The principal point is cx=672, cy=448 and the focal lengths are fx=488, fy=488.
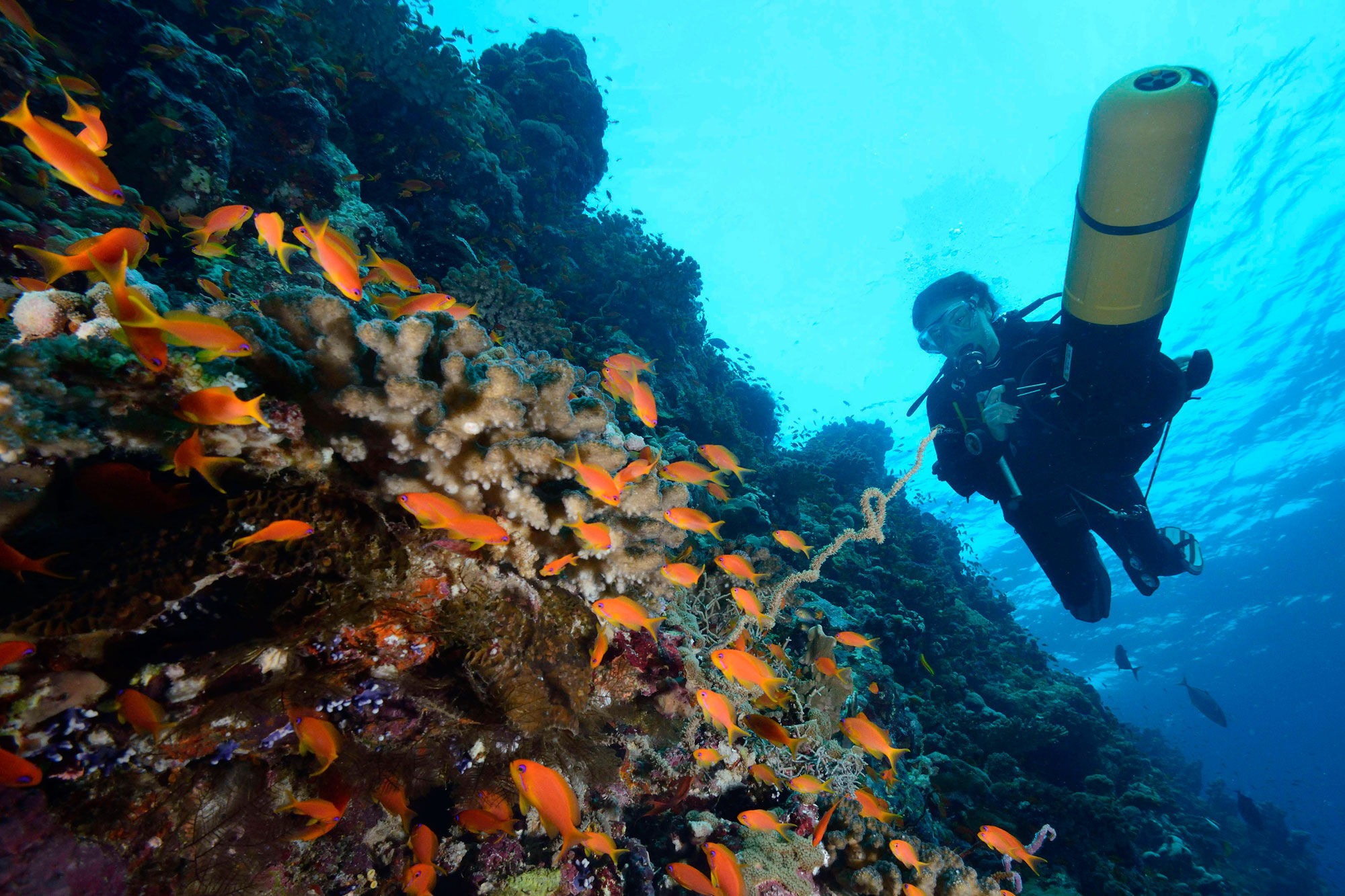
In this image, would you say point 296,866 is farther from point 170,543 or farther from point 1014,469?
point 1014,469

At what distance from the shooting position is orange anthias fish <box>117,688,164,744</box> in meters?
1.73

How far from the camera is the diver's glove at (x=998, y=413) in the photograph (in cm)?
669

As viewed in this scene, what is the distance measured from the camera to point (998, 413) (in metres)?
6.75

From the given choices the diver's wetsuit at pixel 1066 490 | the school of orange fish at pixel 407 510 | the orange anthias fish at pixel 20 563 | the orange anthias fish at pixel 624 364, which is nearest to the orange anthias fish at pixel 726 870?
the school of orange fish at pixel 407 510

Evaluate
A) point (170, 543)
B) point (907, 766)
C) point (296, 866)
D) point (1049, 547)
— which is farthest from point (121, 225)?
point (1049, 547)

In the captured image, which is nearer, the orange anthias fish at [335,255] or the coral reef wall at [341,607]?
the coral reef wall at [341,607]

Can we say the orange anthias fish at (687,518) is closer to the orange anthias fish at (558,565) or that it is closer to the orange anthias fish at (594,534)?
the orange anthias fish at (594,534)

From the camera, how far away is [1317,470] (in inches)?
1105

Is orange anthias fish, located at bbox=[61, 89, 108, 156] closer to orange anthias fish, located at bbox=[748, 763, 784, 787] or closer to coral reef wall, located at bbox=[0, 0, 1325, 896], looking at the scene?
coral reef wall, located at bbox=[0, 0, 1325, 896]

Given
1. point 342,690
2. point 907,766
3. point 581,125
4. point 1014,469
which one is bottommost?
point 342,690

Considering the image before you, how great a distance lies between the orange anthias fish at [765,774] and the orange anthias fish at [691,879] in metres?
1.01

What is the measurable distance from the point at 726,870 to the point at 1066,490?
295 inches

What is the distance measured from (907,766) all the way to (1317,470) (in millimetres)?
40331

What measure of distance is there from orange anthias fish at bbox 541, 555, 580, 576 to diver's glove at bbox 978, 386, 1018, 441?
257 inches
